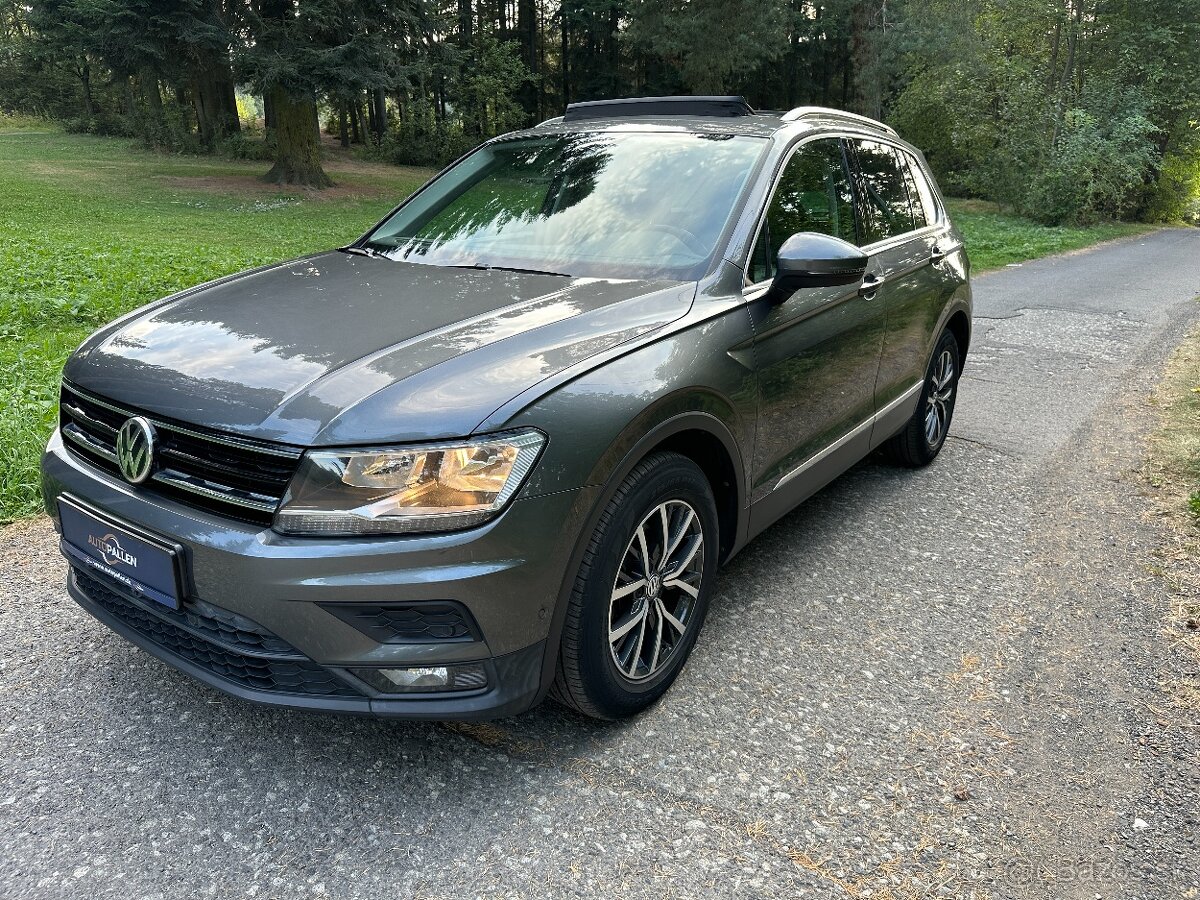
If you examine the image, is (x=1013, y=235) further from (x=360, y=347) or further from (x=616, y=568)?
(x=360, y=347)

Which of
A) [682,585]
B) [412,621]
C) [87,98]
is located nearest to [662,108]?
[682,585]

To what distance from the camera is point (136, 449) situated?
7.80ft

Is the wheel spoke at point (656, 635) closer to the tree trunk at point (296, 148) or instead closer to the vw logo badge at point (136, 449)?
the vw logo badge at point (136, 449)

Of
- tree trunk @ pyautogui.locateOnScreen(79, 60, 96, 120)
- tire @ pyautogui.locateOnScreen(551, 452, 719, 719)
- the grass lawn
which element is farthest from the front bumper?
tree trunk @ pyautogui.locateOnScreen(79, 60, 96, 120)

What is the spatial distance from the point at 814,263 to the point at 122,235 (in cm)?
1377

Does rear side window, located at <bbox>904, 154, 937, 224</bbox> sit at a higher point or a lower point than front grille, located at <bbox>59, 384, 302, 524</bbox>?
higher

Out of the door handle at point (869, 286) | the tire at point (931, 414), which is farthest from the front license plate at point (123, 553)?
the tire at point (931, 414)

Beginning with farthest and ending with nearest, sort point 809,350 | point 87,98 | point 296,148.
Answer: point 87,98 → point 296,148 → point 809,350

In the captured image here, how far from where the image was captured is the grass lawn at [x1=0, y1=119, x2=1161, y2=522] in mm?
5762

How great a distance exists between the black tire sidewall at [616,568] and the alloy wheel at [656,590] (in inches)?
1.1

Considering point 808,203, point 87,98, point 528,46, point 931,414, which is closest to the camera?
point 808,203

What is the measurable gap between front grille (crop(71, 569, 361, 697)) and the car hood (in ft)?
1.58

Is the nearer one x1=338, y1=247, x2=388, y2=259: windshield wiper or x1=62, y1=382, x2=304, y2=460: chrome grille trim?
x1=62, y1=382, x2=304, y2=460: chrome grille trim

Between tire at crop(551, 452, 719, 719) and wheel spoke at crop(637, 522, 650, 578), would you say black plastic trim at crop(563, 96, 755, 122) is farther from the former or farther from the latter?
wheel spoke at crop(637, 522, 650, 578)
